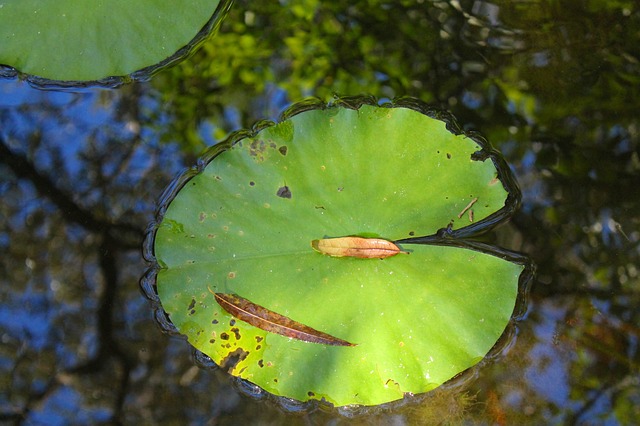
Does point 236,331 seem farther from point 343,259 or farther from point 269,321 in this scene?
point 343,259

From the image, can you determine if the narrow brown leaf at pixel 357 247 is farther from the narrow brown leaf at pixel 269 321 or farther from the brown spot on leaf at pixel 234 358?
the brown spot on leaf at pixel 234 358

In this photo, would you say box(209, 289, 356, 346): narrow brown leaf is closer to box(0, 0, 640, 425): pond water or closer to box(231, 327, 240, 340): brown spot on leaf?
box(231, 327, 240, 340): brown spot on leaf

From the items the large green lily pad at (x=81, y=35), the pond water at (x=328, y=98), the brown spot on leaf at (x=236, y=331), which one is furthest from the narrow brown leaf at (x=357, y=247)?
the large green lily pad at (x=81, y=35)

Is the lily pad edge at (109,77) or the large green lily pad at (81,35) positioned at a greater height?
the large green lily pad at (81,35)

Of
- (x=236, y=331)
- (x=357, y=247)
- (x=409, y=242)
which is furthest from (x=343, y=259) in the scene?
(x=236, y=331)

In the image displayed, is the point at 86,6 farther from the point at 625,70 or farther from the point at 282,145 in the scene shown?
the point at 625,70

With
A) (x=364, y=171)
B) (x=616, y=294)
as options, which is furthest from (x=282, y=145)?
(x=616, y=294)
